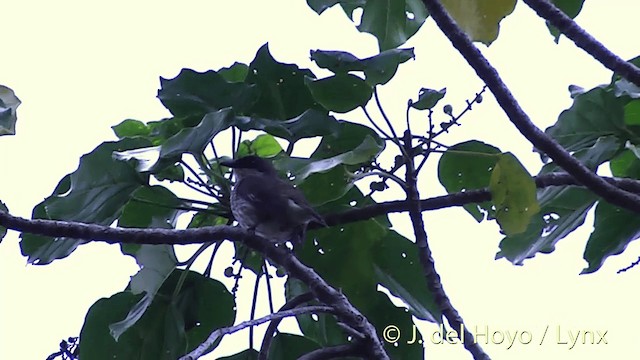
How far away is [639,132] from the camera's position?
2.92 m

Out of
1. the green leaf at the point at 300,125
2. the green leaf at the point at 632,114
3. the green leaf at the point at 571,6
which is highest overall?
the green leaf at the point at 571,6

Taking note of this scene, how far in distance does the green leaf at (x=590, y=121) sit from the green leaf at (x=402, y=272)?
581mm

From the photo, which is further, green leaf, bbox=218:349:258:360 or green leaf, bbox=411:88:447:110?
green leaf, bbox=218:349:258:360

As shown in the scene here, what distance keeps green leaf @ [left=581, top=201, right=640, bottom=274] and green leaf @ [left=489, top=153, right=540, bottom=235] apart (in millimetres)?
580

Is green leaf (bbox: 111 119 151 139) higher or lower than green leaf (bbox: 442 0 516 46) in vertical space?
higher

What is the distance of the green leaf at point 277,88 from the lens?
9.95ft

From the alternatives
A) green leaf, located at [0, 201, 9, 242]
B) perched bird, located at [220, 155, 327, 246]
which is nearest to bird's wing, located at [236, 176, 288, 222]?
perched bird, located at [220, 155, 327, 246]

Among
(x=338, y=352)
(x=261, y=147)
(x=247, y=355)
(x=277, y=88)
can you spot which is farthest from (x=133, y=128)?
(x=338, y=352)

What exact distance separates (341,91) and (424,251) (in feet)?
1.95

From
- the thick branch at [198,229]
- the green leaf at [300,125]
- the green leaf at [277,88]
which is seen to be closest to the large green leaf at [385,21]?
the green leaf at [277,88]

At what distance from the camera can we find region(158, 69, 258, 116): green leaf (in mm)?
2883

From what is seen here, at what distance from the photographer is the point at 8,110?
243 centimetres

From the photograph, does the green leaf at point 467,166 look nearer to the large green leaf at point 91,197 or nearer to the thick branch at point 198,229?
the thick branch at point 198,229

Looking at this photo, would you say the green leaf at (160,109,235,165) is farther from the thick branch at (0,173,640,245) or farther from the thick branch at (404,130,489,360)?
the thick branch at (404,130,489,360)
